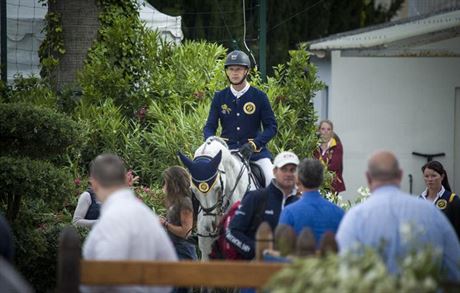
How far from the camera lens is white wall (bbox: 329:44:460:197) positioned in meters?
27.0

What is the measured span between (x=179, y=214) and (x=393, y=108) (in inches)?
617

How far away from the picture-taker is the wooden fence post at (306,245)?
7.82 meters

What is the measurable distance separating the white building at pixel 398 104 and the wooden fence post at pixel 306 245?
1894 centimetres

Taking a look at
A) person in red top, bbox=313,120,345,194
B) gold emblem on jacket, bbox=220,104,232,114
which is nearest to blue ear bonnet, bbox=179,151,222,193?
gold emblem on jacket, bbox=220,104,232,114

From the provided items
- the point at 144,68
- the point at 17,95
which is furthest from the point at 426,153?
the point at 17,95

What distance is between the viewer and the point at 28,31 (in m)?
22.1

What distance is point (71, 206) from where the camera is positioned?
16.5 m

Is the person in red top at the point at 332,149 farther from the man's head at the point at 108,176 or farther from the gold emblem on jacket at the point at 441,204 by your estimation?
the man's head at the point at 108,176

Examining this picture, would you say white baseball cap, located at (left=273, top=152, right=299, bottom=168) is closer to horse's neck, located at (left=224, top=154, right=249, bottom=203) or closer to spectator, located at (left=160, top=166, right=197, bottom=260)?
spectator, located at (left=160, top=166, right=197, bottom=260)

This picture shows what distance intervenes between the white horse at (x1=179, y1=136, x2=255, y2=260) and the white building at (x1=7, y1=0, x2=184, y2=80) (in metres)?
8.49

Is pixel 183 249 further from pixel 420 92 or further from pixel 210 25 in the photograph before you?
pixel 420 92

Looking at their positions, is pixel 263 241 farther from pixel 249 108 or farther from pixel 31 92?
pixel 31 92

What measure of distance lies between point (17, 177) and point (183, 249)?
2010 mm

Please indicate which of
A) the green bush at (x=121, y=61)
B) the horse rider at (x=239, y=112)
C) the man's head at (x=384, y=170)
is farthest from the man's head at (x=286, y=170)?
the green bush at (x=121, y=61)
